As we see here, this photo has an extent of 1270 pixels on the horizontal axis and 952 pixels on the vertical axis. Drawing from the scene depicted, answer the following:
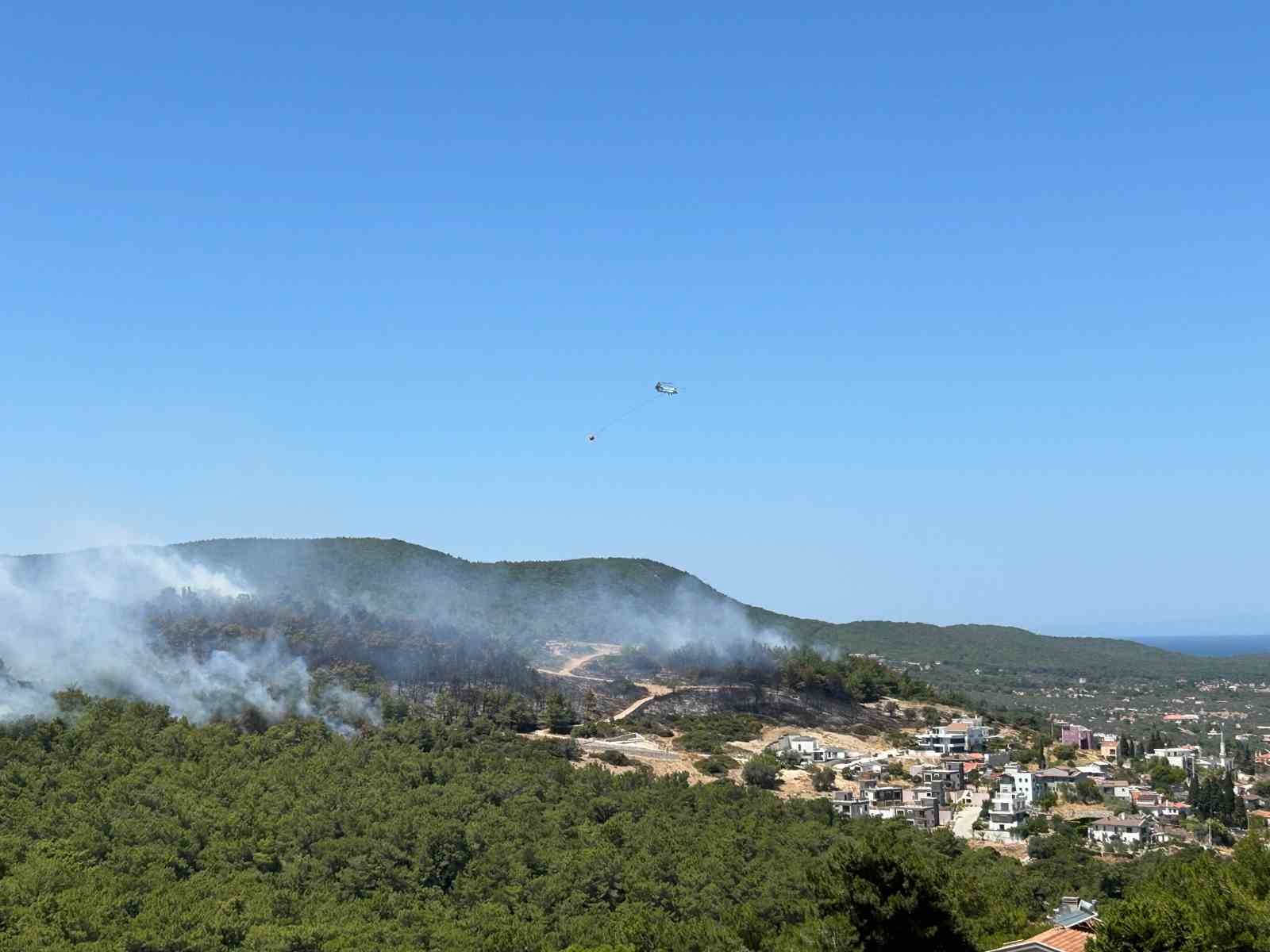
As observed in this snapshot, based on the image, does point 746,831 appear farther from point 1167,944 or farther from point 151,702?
point 151,702

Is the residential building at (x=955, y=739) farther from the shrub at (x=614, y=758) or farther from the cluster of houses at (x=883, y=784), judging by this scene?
the shrub at (x=614, y=758)

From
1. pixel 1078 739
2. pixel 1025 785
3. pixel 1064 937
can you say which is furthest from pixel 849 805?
pixel 1078 739

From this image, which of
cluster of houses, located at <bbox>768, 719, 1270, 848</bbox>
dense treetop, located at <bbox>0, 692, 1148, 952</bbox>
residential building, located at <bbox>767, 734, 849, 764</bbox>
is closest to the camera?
dense treetop, located at <bbox>0, 692, 1148, 952</bbox>

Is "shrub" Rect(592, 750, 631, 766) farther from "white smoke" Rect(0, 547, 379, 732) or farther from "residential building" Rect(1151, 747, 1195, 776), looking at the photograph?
"residential building" Rect(1151, 747, 1195, 776)

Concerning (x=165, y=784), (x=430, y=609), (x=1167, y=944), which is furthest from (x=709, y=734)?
(x=430, y=609)

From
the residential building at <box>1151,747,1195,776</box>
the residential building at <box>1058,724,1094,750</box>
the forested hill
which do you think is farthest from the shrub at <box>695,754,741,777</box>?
the forested hill

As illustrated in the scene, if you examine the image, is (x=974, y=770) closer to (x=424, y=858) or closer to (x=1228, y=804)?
(x=1228, y=804)
